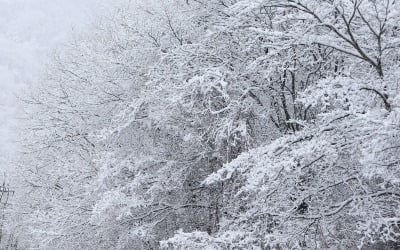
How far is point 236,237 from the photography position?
6320 millimetres

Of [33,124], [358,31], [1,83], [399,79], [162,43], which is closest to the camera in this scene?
[399,79]

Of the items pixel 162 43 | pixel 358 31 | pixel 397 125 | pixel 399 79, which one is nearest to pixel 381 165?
pixel 397 125

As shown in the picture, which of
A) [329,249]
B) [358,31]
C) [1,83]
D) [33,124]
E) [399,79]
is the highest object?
[1,83]

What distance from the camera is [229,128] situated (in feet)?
22.5

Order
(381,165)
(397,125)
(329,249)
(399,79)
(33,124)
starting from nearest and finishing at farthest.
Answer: (397,125), (381,165), (399,79), (329,249), (33,124)

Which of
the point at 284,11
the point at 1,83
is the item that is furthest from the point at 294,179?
the point at 1,83

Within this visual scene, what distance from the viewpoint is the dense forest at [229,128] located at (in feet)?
16.0

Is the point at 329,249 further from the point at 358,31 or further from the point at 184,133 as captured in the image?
the point at 184,133

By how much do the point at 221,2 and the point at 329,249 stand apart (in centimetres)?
438

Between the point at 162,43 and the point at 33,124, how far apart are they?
15.1 feet

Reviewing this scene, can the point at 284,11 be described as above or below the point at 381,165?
above

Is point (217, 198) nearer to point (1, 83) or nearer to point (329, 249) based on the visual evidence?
point (329, 249)

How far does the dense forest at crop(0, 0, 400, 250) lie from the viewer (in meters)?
4.87

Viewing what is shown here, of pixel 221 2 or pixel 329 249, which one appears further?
pixel 221 2
